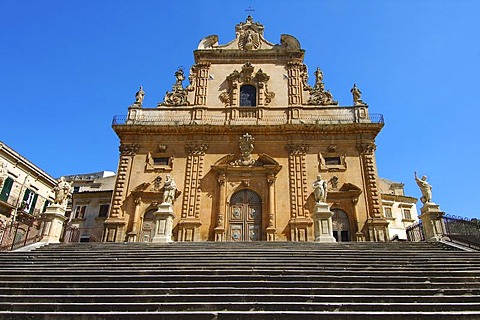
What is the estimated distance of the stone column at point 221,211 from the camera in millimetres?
17188

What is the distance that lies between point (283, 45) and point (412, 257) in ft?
56.4

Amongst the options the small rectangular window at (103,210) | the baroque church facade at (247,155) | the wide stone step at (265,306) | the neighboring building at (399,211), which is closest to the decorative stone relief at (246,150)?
the baroque church facade at (247,155)

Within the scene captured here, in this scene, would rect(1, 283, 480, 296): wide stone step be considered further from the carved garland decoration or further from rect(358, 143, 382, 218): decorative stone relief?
the carved garland decoration

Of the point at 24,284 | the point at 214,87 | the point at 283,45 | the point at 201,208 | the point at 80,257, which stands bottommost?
the point at 24,284

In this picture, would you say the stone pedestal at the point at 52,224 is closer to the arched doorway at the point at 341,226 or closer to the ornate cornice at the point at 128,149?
the ornate cornice at the point at 128,149

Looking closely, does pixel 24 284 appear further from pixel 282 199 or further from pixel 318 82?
pixel 318 82

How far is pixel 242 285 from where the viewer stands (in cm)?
680

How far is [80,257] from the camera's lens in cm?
980

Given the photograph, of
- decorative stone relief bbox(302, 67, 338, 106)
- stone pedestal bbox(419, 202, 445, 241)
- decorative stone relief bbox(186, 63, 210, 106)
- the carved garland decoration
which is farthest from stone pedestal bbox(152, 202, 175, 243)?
decorative stone relief bbox(302, 67, 338, 106)

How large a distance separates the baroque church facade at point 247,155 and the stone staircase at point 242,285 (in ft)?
24.0

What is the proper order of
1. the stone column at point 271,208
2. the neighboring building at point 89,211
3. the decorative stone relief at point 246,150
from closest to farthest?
the stone column at point 271,208 → the decorative stone relief at point 246,150 → the neighboring building at point 89,211

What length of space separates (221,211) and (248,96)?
796cm

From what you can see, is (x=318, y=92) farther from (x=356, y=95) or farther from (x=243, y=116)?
(x=243, y=116)

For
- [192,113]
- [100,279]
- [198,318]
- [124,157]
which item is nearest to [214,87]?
[192,113]
